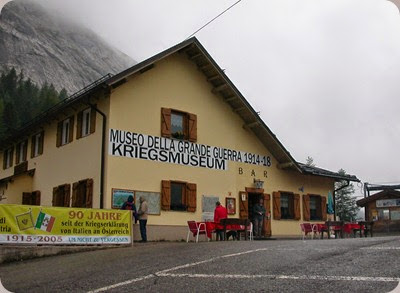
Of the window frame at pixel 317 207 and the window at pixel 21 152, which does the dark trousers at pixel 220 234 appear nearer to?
the window frame at pixel 317 207

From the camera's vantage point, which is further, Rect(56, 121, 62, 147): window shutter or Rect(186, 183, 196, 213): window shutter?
Rect(56, 121, 62, 147): window shutter

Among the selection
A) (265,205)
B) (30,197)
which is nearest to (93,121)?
(30,197)

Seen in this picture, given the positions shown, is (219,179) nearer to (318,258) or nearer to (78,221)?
(78,221)

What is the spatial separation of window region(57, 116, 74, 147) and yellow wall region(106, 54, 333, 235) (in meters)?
2.94

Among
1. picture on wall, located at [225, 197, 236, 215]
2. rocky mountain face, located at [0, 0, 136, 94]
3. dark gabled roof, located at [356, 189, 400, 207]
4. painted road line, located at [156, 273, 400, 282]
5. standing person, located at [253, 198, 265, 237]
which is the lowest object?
painted road line, located at [156, 273, 400, 282]

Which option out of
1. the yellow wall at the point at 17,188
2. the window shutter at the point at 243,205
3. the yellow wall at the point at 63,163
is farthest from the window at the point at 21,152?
the window shutter at the point at 243,205

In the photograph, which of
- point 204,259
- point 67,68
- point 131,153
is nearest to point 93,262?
point 204,259

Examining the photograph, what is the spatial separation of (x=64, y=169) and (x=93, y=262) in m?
8.30

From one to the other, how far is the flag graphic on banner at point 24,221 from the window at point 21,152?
34.7 feet

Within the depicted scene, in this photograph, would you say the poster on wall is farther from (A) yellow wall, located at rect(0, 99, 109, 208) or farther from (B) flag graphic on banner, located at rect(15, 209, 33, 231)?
(B) flag graphic on banner, located at rect(15, 209, 33, 231)

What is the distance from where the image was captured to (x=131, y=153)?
1705 centimetres

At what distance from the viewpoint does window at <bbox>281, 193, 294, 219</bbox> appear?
887 inches

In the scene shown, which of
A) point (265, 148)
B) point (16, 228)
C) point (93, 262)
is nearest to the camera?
point (93, 262)

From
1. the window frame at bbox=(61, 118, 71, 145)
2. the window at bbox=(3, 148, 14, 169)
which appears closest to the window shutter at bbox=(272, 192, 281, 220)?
the window frame at bbox=(61, 118, 71, 145)
